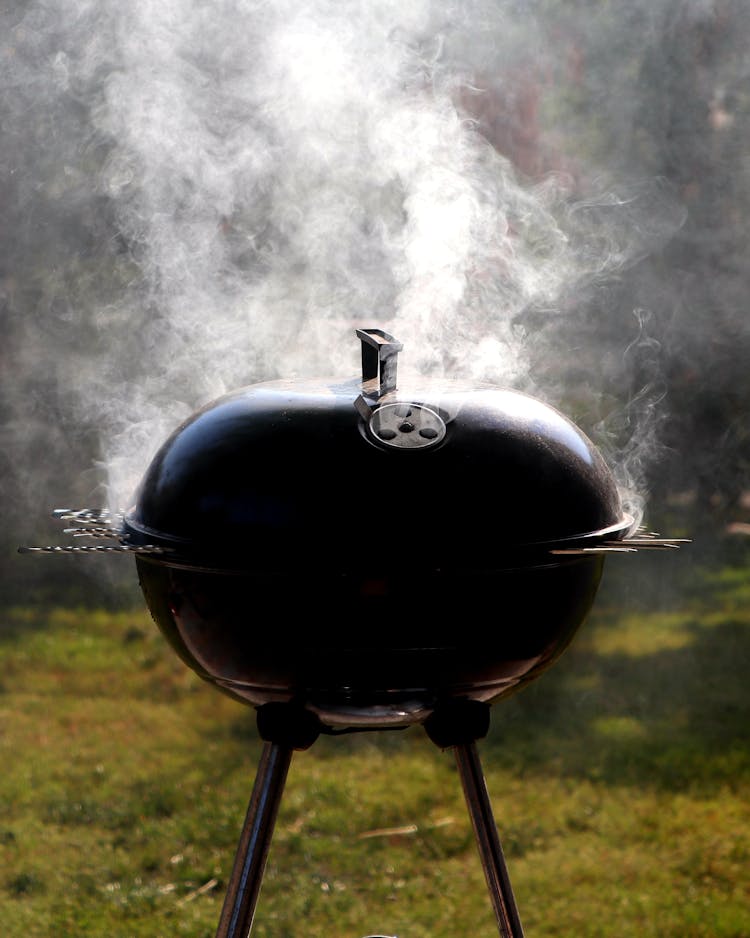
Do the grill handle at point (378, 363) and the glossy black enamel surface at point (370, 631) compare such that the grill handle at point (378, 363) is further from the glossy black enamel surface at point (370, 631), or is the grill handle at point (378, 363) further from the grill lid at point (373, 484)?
the glossy black enamel surface at point (370, 631)

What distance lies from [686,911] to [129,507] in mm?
2144

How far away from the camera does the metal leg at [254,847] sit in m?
1.77

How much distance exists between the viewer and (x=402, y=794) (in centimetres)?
381

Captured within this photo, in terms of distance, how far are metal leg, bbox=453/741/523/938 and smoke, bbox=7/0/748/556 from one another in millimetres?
796

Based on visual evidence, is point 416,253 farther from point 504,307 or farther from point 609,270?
point 609,270

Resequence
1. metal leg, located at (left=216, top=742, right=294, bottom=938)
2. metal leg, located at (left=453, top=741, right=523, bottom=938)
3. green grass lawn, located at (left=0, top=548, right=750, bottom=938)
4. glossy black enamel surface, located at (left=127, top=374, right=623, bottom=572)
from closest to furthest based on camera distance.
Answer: glossy black enamel surface, located at (left=127, top=374, right=623, bottom=572)
metal leg, located at (left=216, top=742, right=294, bottom=938)
metal leg, located at (left=453, top=741, right=523, bottom=938)
green grass lawn, located at (left=0, top=548, right=750, bottom=938)

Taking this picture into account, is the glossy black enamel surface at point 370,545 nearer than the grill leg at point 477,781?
Yes

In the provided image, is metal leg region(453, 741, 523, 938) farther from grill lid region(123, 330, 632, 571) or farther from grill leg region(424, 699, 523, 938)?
grill lid region(123, 330, 632, 571)

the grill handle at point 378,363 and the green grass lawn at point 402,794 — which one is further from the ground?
the grill handle at point 378,363

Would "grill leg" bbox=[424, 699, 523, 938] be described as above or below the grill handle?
below

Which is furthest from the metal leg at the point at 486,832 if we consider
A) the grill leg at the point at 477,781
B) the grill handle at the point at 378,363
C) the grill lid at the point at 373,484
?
the grill handle at the point at 378,363

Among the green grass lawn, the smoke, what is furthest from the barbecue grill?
the green grass lawn

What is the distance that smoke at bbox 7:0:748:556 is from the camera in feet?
9.83

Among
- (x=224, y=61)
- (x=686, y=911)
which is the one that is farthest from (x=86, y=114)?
(x=686, y=911)
